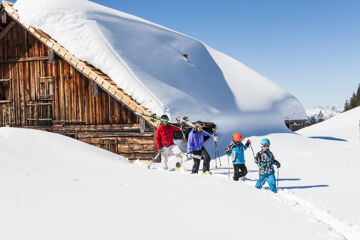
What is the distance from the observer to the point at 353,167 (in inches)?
342

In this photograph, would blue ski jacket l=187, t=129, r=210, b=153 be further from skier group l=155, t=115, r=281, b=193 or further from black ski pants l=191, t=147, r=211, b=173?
black ski pants l=191, t=147, r=211, b=173

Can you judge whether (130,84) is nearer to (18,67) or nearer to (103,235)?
(18,67)

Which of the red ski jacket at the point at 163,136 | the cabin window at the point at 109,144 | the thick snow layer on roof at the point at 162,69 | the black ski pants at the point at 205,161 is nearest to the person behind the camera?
the black ski pants at the point at 205,161

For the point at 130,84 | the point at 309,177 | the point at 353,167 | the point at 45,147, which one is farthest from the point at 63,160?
the point at 353,167

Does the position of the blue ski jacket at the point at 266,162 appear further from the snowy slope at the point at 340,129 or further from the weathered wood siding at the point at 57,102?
the snowy slope at the point at 340,129

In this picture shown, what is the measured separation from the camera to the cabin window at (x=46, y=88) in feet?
40.8

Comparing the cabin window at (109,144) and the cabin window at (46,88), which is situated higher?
the cabin window at (46,88)

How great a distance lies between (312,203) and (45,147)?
16.7 ft

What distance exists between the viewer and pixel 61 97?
1238cm

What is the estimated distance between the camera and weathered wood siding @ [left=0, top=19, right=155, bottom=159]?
11.5 metres

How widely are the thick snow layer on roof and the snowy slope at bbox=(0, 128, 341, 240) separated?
6955 mm

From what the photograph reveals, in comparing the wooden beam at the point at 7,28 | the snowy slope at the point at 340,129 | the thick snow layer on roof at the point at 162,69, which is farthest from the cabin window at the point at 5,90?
the snowy slope at the point at 340,129

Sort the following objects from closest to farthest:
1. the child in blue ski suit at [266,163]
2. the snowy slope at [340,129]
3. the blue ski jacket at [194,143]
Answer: the child in blue ski suit at [266,163] → the blue ski jacket at [194,143] → the snowy slope at [340,129]

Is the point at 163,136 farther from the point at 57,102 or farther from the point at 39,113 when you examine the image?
the point at 39,113
